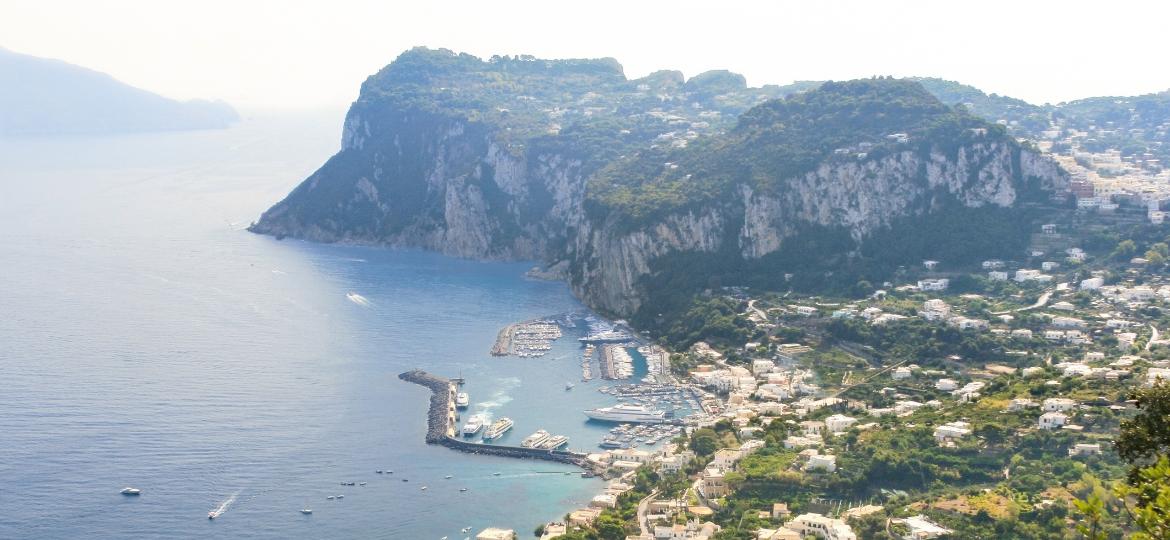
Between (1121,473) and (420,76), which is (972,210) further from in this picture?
(420,76)

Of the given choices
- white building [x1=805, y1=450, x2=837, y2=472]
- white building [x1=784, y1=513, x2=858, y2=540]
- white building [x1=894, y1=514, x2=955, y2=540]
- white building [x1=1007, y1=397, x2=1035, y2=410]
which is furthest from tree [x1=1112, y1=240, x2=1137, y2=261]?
white building [x1=784, y1=513, x2=858, y2=540]

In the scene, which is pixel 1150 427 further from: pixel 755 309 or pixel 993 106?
pixel 993 106

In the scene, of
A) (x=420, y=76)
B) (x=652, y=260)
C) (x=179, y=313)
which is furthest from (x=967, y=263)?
(x=420, y=76)

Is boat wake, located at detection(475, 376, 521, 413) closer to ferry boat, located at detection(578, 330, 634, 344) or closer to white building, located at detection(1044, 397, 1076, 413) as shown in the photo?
ferry boat, located at detection(578, 330, 634, 344)

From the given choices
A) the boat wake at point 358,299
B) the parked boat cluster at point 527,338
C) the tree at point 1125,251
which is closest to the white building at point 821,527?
the parked boat cluster at point 527,338

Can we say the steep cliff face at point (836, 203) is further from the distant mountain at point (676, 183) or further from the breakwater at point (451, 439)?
the breakwater at point (451, 439)

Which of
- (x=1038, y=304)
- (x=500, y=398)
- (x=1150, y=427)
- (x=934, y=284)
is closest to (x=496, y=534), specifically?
(x=500, y=398)
